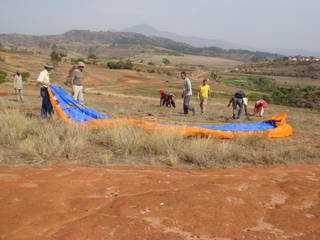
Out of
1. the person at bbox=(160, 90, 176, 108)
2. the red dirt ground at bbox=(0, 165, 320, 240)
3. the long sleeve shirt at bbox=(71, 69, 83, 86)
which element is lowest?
the person at bbox=(160, 90, 176, 108)

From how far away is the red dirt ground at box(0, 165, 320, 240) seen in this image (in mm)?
6082

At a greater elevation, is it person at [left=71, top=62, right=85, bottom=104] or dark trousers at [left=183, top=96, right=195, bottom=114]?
person at [left=71, top=62, right=85, bottom=104]

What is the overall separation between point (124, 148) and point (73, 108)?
13.4 ft

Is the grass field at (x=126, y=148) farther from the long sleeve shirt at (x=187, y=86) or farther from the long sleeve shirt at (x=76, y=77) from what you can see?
the long sleeve shirt at (x=187, y=86)

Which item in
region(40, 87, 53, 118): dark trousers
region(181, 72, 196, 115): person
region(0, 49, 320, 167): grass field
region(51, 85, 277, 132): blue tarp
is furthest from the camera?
region(181, 72, 196, 115): person

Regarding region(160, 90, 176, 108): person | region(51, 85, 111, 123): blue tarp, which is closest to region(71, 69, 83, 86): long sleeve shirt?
region(51, 85, 111, 123): blue tarp

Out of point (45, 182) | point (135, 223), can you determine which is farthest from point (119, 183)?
point (135, 223)

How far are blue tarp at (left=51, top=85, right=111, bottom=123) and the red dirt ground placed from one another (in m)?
4.78

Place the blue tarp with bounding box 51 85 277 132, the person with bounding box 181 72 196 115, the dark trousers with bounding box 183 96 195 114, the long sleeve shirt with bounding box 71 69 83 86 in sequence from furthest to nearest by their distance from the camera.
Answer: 1. the dark trousers with bounding box 183 96 195 114
2. the person with bounding box 181 72 196 115
3. the long sleeve shirt with bounding box 71 69 83 86
4. the blue tarp with bounding box 51 85 277 132

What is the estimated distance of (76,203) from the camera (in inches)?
273

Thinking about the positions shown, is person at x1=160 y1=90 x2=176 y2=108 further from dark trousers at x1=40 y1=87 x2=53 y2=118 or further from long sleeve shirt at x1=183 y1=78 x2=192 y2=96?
dark trousers at x1=40 y1=87 x2=53 y2=118

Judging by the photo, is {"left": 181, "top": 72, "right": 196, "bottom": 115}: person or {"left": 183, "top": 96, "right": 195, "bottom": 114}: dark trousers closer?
{"left": 181, "top": 72, "right": 196, "bottom": 115}: person

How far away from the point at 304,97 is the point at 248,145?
105 feet

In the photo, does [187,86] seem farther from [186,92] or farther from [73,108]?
[73,108]
